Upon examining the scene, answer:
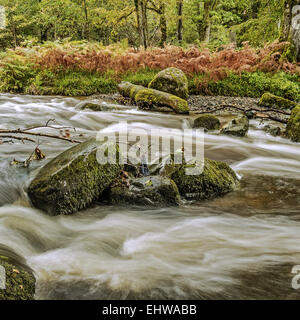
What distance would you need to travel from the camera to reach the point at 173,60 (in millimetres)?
11164

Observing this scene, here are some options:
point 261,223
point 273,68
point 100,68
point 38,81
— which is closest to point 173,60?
point 100,68

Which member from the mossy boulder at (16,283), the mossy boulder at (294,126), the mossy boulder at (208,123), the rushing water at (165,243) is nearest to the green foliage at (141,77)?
the mossy boulder at (208,123)

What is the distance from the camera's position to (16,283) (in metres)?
1.76

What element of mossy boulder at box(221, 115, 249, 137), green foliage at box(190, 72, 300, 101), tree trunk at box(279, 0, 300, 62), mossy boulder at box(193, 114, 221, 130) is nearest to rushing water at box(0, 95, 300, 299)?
mossy boulder at box(221, 115, 249, 137)

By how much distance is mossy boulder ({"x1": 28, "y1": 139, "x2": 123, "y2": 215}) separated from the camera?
2.92 meters

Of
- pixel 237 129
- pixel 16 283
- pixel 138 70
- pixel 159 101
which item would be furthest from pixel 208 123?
pixel 138 70

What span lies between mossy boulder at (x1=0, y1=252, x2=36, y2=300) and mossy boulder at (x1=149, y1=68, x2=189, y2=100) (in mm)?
7474

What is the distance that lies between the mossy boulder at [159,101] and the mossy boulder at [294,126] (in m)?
2.78

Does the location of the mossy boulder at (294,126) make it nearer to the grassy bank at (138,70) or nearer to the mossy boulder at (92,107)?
the grassy bank at (138,70)

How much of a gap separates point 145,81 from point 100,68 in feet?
7.12

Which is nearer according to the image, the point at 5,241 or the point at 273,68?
the point at 5,241

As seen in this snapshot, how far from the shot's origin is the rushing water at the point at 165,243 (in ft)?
6.65

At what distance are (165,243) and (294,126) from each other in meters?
4.51
